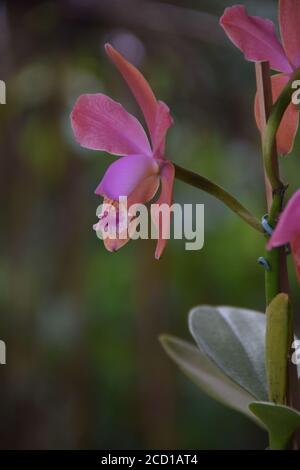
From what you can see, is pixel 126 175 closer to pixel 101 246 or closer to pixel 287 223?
pixel 287 223

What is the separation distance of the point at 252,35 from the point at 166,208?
97mm

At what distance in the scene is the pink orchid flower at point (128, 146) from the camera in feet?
1.16

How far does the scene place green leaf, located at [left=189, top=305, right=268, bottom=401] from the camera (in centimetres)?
39

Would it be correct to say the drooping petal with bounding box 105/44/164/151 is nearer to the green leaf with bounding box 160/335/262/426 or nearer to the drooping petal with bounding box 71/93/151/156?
the drooping petal with bounding box 71/93/151/156

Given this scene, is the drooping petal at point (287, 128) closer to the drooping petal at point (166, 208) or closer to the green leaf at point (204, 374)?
the drooping petal at point (166, 208)

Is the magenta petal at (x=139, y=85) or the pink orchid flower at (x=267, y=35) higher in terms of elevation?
the pink orchid flower at (x=267, y=35)

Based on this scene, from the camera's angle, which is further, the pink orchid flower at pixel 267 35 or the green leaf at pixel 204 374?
the green leaf at pixel 204 374

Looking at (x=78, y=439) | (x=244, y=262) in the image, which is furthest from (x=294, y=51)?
(x=244, y=262)

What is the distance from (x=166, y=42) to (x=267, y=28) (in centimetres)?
86

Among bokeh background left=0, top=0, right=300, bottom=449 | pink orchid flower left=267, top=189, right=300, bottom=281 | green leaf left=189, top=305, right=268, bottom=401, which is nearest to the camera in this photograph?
pink orchid flower left=267, top=189, right=300, bottom=281

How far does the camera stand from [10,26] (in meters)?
1.15

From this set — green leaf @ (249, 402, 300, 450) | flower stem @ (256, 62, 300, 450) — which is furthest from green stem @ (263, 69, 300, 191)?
green leaf @ (249, 402, 300, 450)

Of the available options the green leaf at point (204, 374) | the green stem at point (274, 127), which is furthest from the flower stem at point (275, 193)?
the green leaf at point (204, 374)

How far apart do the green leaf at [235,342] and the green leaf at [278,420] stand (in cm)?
3
